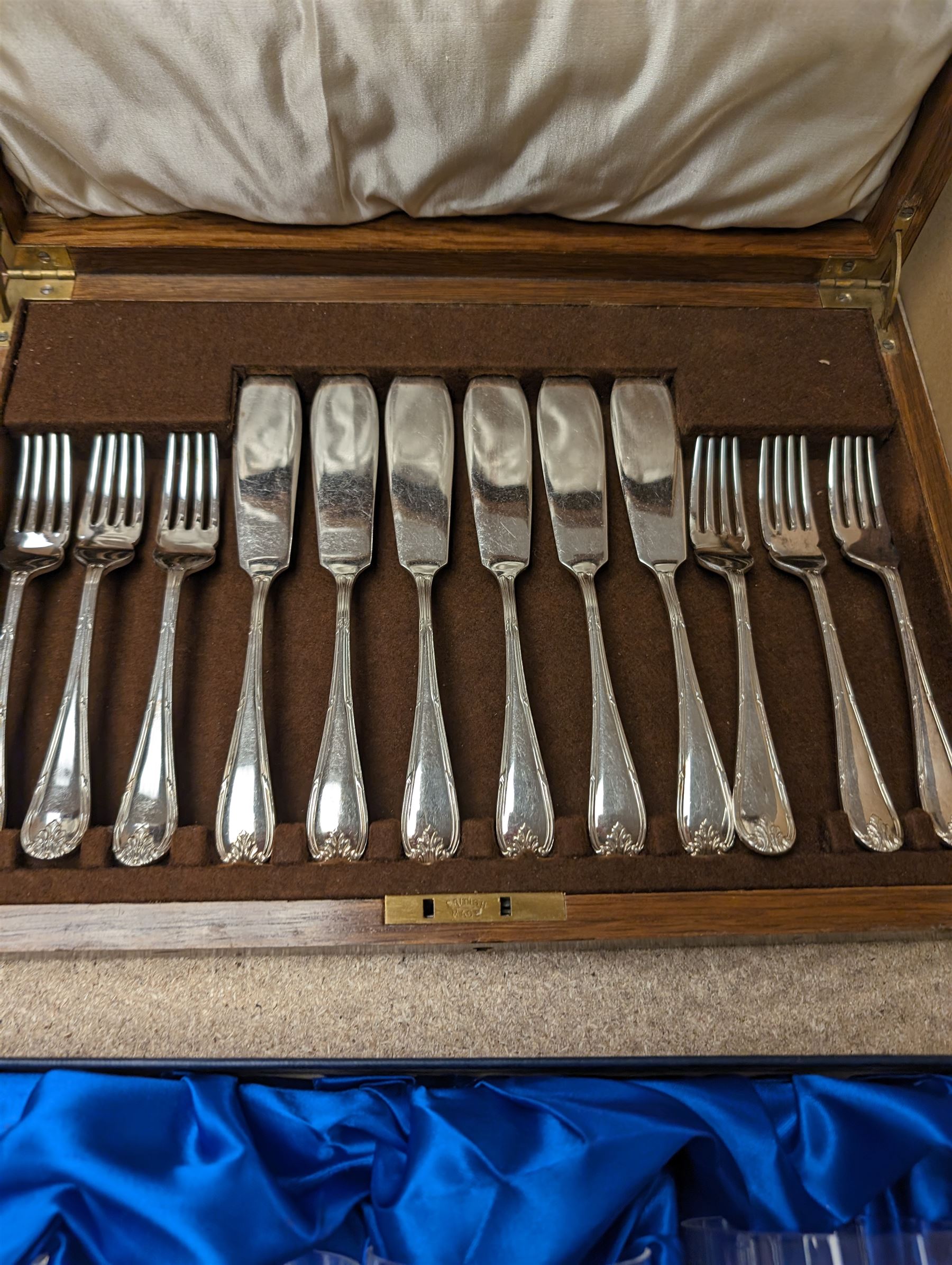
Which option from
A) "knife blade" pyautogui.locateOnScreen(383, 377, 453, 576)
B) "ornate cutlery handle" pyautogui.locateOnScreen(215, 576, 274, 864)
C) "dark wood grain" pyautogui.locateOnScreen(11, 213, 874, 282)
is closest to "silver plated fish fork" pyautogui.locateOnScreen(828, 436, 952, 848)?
"dark wood grain" pyautogui.locateOnScreen(11, 213, 874, 282)

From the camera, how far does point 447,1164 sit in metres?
0.51

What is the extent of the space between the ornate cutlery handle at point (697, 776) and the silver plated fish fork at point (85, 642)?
0.44 m

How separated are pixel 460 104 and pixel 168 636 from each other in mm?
516

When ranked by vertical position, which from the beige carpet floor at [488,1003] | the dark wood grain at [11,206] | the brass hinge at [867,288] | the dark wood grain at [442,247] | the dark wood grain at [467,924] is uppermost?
the dark wood grain at [11,206]

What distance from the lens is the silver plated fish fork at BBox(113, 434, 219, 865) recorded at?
56 cm

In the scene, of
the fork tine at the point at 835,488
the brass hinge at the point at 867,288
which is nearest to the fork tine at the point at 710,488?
the fork tine at the point at 835,488

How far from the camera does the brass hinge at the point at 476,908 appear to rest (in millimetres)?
539

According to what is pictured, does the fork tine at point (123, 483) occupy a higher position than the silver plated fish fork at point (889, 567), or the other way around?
the fork tine at point (123, 483)

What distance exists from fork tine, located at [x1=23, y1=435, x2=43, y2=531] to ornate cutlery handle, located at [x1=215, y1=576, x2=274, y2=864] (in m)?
0.23

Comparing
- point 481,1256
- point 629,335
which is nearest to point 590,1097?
point 481,1256

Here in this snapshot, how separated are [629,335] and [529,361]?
102 mm

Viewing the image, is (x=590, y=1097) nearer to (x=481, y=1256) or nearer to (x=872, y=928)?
(x=481, y=1256)

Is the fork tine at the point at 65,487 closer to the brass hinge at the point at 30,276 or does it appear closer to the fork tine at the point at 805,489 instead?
the brass hinge at the point at 30,276

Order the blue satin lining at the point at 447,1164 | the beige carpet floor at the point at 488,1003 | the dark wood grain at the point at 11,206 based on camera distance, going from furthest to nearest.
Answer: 1. the dark wood grain at the point at 11,206
2. the beige carpet floor at the point at 488,1003
3. the blue satin lining at the point at 447,1164
